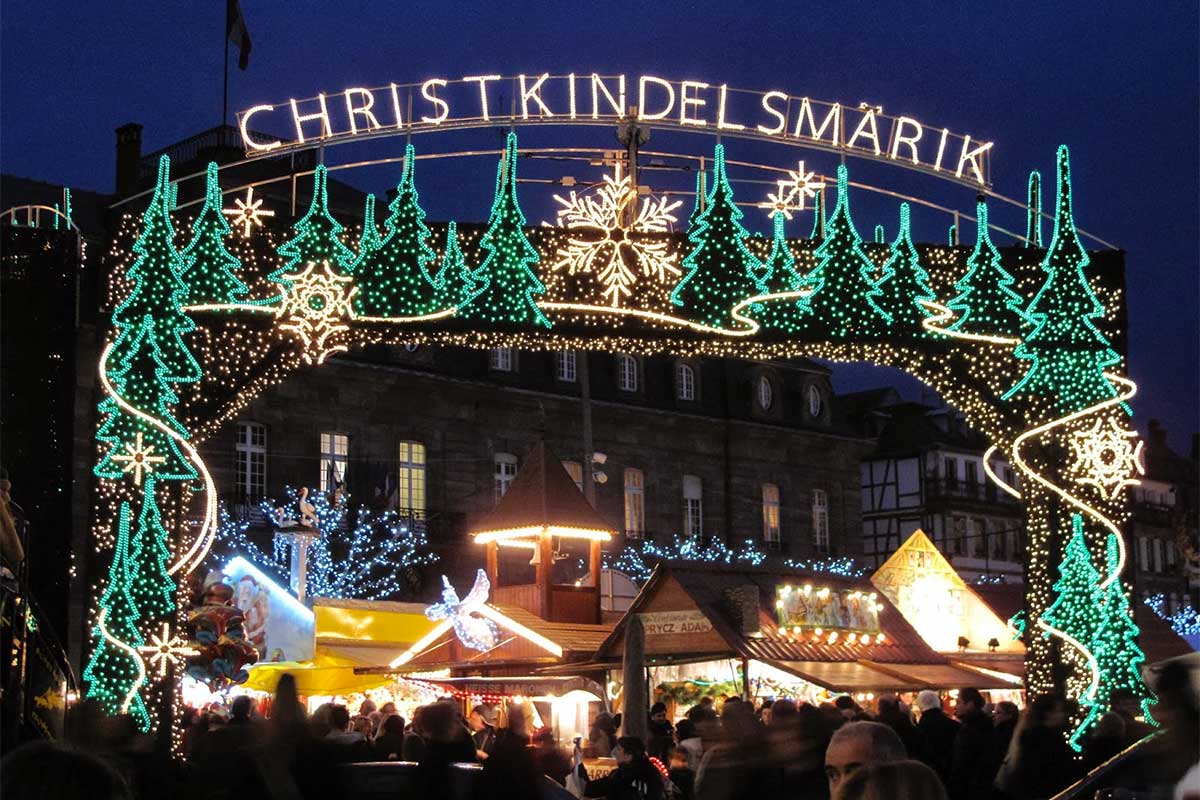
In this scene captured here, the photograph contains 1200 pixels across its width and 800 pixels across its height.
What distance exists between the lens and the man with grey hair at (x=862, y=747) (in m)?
6.36

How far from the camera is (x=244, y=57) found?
74.4 ft

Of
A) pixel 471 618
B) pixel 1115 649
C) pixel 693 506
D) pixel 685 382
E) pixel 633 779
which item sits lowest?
A: pixel 633 779

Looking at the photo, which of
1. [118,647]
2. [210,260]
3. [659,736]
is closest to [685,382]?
[659,736]

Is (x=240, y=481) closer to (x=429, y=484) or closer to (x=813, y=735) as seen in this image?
(x=429, y=484)

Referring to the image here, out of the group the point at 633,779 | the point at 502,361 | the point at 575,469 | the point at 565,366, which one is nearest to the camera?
the point at 633,779

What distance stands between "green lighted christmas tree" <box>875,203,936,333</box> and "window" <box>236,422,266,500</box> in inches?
833

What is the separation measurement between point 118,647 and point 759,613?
372 inches

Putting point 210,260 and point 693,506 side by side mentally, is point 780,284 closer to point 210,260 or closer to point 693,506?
point 210,260

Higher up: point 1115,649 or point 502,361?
point 502,361

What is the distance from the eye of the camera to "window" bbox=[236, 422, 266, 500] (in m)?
36.4

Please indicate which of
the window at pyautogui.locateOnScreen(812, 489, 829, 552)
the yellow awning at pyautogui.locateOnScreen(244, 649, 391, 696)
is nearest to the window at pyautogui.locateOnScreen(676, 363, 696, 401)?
the window at pyautogui.locateOnScreen(812, 489, 829, 552)

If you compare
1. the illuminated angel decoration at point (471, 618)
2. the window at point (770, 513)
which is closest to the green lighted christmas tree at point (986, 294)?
the illuminated angel decoration at point (471, 618)

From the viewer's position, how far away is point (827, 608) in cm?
2420

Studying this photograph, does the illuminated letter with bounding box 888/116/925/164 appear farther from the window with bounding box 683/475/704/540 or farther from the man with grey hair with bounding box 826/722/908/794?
the window with bounding box 683/475/704/540
